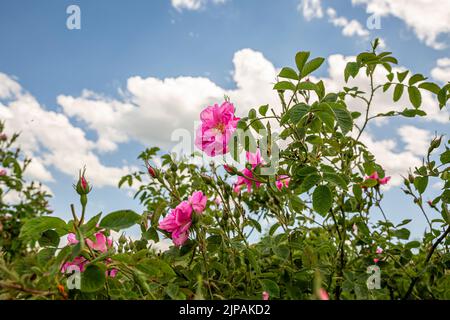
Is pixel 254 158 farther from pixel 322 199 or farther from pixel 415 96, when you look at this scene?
pixel 415 96

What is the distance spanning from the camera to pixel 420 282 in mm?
1304

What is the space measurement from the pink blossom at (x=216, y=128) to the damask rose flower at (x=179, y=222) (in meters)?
0.26

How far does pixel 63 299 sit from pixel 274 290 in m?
0.47

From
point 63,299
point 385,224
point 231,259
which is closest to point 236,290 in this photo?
point 231,259

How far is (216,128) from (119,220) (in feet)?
1.72

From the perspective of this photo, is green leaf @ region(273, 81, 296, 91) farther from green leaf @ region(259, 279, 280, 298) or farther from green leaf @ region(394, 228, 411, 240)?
green leaf @ region(394, 228, 411, 240)

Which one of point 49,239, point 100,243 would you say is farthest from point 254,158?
point 49,239

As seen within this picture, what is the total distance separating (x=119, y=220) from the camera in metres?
0.72

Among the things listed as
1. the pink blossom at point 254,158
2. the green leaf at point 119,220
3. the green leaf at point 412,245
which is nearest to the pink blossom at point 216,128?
the pink blossom at point 254,158
